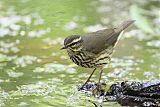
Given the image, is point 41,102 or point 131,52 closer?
point 41,102

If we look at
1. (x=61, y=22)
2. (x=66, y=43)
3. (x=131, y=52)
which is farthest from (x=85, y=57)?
(x=61, y=22)

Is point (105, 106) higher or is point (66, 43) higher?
point (66, 43)

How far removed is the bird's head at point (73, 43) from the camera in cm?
675

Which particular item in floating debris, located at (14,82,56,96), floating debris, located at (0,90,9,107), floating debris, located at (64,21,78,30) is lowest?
floating debris, located at (0,90,9,107)

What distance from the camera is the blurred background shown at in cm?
703

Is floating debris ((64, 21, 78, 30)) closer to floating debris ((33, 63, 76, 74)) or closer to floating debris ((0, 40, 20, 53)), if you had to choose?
floating debris ((0, 40, 20, 53))

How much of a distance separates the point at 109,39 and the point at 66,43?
2.51 feet

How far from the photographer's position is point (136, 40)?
32.3 feet

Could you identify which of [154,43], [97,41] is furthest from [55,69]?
[154,43]

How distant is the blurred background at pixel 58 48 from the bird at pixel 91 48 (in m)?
0.42

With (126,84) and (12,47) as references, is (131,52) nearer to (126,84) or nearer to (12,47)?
(12,47)

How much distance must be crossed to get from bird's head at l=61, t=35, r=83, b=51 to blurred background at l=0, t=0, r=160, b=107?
1.81 ft

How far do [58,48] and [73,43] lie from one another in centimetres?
273

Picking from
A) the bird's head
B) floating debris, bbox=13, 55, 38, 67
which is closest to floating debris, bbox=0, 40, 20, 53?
floating debris, bbox=13, 55, 38, 67
